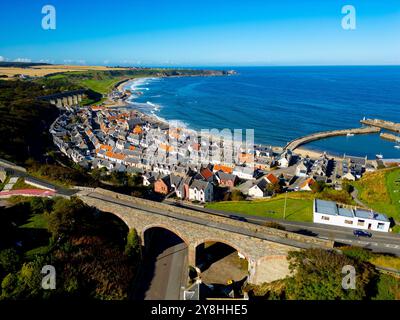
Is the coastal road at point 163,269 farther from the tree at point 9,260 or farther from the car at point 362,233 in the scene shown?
the car at point 362,233

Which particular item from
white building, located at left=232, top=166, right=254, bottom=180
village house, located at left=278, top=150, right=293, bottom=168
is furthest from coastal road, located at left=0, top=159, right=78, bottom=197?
village house, located at left=278, top=150, right=293, bottom=168

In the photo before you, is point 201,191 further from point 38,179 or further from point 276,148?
point 276,148

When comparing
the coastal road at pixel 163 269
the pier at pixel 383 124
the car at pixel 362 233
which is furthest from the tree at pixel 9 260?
the pier at pixel 383 124

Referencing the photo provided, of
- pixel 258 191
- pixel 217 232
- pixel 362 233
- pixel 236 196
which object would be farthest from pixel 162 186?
pixel 362 233

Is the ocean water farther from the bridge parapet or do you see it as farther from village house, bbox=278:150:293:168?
the bridge parapet

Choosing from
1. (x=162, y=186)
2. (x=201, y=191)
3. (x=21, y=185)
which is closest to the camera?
(x=21, y=185)
